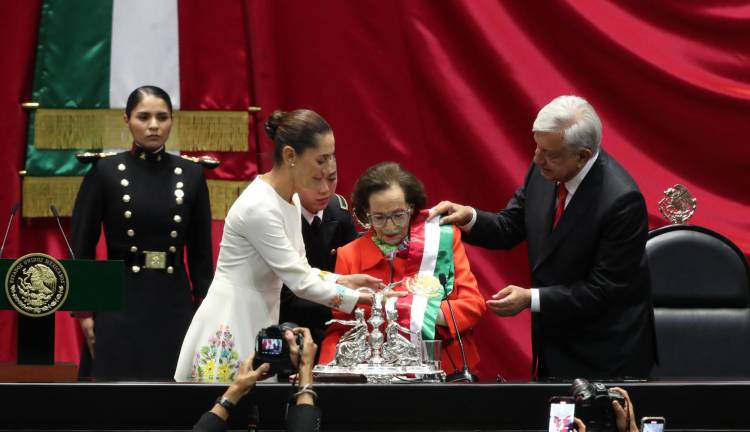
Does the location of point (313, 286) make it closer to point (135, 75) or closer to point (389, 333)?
point (389, 333)

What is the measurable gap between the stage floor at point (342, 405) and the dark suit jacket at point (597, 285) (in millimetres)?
623

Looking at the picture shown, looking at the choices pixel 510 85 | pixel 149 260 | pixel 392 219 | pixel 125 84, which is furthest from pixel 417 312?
pixel 125 84

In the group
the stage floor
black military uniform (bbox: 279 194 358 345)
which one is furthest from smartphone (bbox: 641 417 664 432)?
black military uniform (bbox: 279 194 358 345)

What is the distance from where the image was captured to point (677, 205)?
3916 millimetres

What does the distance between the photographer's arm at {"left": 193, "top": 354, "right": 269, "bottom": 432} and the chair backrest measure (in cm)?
191

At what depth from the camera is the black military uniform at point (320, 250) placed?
338cm

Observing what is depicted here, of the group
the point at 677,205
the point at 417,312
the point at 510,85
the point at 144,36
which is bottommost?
the point at 417,312

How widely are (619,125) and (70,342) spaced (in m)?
2.39

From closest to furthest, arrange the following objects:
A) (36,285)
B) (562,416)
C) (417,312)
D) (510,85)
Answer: (562,416) < (36,285) < (417,312) < (510,85)

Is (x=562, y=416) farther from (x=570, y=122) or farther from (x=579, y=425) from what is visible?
→ (x=570, y=122)

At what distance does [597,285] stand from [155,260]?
1431 mm

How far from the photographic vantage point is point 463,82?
15.6 ft

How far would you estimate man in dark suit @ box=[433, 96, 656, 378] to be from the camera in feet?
10.3

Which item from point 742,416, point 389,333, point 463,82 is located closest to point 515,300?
point 389,333
